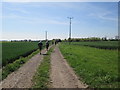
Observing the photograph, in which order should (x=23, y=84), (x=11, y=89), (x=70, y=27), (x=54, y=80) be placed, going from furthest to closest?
(x=70, y=27) → (x=54, y=80) → (x=23, y=84) → (x=11, y=89)

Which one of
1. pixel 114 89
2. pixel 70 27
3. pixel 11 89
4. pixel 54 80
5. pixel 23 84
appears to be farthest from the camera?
pixel 70 27

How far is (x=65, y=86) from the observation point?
9789mm

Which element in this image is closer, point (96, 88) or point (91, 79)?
point (96, 88)

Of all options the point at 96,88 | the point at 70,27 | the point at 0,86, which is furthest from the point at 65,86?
the point at 70,27

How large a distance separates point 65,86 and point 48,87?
799 mm

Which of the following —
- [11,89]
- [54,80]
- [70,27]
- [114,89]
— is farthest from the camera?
[70,27]

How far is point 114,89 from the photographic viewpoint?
858 cm

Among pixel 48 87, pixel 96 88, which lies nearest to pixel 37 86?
pixel 48 87

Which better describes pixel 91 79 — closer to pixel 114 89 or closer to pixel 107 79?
pixel 107 79

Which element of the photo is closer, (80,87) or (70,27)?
(80,87)

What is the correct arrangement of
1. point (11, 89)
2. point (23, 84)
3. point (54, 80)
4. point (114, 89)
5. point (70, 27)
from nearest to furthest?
1. point (114, 89)
2. point (11, 89)
3. point (23, 84)
4. point (54, 80)
5. point (70, 27)

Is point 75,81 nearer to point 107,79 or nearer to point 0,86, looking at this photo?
point 107,79

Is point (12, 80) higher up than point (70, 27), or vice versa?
point (70, 27)

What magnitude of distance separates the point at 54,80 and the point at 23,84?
1.66 metres
